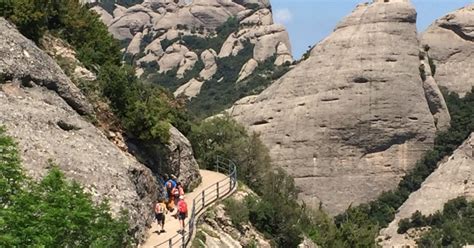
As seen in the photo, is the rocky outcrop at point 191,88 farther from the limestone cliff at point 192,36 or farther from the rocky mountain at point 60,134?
the rocky mountain at point 60,134

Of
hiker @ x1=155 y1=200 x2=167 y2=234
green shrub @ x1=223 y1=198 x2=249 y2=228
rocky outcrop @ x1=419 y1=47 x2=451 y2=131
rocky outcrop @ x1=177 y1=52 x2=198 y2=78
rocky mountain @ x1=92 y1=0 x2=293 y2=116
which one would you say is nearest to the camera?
hiker @ x1=155 y1=200 x2=167 y2=234

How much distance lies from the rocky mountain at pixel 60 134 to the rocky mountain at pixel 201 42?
94.2 meters

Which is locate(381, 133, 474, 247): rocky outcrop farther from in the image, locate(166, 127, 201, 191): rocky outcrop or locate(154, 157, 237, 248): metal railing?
locate(166, 127, 201, 191): rocky outcrop

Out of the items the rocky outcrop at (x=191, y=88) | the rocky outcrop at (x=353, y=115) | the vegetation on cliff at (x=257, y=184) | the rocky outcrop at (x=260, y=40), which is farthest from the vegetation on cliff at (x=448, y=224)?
Result: the rocky outcrop at (x=260, y=40)

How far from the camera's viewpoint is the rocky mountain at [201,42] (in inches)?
5600

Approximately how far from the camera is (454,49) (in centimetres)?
9100

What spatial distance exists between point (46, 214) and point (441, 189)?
62.5m

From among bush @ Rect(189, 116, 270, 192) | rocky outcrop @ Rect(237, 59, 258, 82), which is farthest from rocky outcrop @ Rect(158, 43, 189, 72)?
bush @ Rect(189, 116, 270, 192)

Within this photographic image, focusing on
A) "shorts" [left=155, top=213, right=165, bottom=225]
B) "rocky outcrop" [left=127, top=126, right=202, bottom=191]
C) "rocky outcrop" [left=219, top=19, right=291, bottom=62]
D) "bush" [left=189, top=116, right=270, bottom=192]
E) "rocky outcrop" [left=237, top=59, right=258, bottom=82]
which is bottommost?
"rocky outcrop" [left=237, top=59, right=258, bottom=82]

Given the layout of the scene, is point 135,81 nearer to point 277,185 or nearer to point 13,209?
point 277,185

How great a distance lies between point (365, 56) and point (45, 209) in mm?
72949

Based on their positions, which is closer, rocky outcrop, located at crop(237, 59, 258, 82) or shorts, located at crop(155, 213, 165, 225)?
shorts, located at crop(155, 213, 165, 225)

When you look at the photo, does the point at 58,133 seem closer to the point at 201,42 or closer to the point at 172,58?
the point at 172,58

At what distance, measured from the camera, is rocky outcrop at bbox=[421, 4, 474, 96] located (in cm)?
8944
